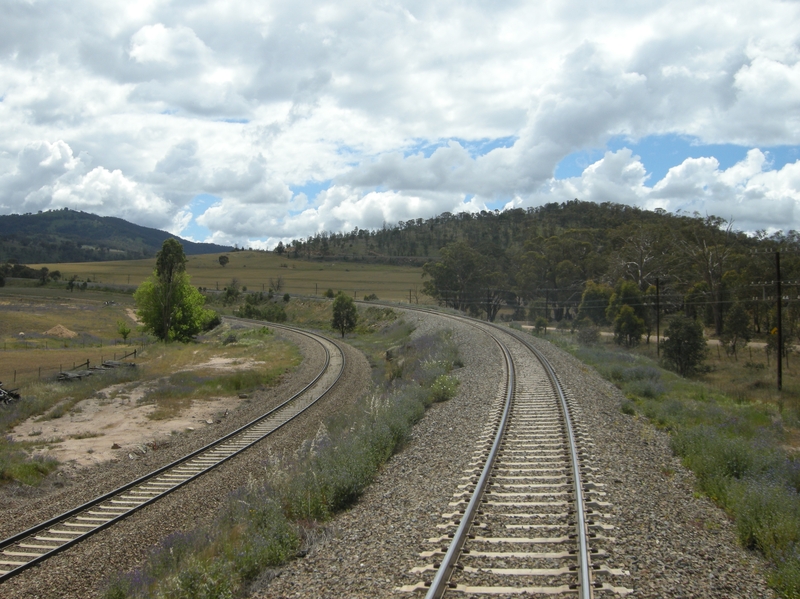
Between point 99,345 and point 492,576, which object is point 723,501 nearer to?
point 492,576

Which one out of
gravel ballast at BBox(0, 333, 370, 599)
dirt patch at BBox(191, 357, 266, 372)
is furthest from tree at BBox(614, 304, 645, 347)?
gravel ballast at BBox(0, 333, 370, 599)

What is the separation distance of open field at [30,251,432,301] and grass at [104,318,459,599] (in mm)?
90319

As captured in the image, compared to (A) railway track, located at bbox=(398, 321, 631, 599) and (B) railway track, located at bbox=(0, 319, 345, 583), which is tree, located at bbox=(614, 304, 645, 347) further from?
(A) railway track, located at bbox=(398, 321, 631, 599)

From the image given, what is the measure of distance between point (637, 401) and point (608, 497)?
990 centimetres

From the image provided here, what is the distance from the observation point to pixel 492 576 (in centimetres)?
594

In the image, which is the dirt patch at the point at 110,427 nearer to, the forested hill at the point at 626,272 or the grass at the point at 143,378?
the grass at the point at 143,378

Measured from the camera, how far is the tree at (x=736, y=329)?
151 feet

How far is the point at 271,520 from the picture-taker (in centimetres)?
802

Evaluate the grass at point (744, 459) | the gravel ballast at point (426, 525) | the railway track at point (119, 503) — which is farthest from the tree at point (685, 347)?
the railway track at point (119, 503)

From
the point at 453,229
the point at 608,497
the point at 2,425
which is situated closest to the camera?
the point at 608,497

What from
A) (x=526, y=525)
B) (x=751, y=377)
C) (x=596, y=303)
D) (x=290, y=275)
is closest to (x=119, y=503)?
(x=526, y=525)

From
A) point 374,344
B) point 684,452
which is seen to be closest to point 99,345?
point 374,344

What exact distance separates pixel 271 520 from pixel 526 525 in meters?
3.33

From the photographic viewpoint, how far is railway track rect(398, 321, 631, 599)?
579 cm
